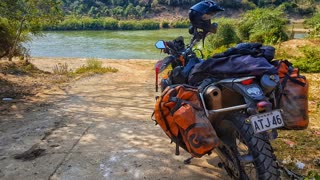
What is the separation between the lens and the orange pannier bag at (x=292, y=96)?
2850 millimetres

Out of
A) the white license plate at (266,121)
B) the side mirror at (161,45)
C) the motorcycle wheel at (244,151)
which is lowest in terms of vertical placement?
the motorcycle wheel at (244,151)

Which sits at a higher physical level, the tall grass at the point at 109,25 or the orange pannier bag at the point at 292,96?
the orange pannier bag at the point at 292,96

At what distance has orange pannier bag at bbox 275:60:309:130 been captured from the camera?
9.35ft

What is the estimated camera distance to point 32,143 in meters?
4.30

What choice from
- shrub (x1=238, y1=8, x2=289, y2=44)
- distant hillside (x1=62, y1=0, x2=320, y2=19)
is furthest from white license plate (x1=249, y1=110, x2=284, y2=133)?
distant hillside (x1=62, y1=0, x2=320, y2=19)

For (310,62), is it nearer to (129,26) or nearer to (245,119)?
(245,119)

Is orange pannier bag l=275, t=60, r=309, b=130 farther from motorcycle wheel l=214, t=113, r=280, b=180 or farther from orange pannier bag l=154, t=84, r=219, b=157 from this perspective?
orange pannier bag l=154, t=84, r=219, b=157

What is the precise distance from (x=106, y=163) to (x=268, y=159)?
1.85m

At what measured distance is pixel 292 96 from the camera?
287 cm

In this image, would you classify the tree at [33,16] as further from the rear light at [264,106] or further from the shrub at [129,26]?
the shrub at [129,26]

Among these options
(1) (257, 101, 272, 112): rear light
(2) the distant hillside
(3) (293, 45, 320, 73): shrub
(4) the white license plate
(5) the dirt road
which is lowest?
(5) the dirt road

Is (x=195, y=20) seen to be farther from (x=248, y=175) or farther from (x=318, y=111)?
(x=318, y=111)

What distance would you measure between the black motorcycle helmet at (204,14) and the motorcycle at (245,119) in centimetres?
83

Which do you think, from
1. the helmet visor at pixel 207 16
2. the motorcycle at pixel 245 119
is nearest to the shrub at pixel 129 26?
the helmet visor at pixel 207 16
